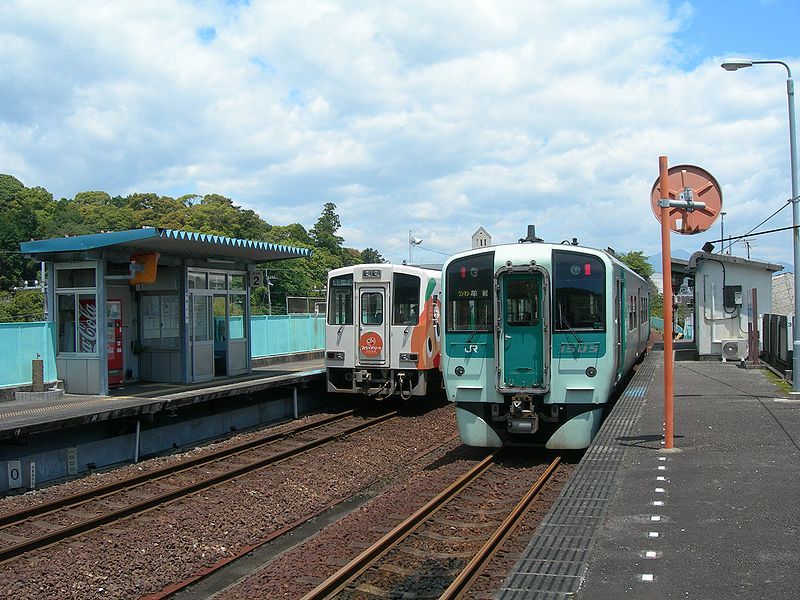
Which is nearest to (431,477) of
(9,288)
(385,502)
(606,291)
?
(385,502)

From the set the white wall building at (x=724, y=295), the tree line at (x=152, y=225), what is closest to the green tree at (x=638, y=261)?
the tree line at (x=152, y=225)

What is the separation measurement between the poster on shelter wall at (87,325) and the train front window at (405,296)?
5668 millimetres

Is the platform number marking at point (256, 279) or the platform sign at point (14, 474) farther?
the platform number marking at point (256, 279)

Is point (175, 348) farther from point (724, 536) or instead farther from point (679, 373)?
point (724, 536)

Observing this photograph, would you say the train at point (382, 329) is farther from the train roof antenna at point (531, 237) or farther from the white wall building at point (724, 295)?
the white wall building at point (724, 295)

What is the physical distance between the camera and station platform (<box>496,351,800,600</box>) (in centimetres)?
432

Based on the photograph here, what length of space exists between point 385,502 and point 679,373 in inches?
367

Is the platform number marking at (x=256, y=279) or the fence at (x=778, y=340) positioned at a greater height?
the platform number marking at (x=256, y=279)

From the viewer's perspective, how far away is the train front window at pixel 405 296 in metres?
15.3

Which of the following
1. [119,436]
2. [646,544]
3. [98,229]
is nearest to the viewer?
[646,544]

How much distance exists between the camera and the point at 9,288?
2041 inches

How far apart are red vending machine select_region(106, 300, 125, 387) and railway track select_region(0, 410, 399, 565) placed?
11.4 ft

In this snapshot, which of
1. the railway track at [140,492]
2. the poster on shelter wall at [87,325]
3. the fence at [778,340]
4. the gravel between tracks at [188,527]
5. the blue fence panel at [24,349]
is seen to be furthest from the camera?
the fence at [778,340]

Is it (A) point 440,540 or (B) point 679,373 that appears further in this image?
(B) point 679,373
